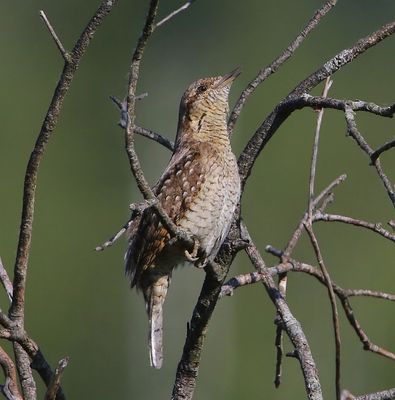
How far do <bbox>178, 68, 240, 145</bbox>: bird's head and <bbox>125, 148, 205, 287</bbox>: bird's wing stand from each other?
1.05 feet

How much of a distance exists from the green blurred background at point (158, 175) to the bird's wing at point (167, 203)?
9.10 metres

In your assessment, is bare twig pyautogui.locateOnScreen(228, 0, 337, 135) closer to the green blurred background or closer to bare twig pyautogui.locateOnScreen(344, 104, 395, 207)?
bare twig pyautogui.locateOnScreen(344, 104, 395, 207)

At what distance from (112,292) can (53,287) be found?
1226mm

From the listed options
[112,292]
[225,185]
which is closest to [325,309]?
[112,292]

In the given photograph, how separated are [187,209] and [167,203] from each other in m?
0.09

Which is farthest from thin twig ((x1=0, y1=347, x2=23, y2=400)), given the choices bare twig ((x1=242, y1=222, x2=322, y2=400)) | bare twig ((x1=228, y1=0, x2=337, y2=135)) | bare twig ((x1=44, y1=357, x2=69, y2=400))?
bare twig ((x1=228, y1=0, x2=337, y2=135))

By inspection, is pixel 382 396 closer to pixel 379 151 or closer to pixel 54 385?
pixel 379 151

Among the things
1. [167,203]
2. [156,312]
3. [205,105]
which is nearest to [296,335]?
[167,203]

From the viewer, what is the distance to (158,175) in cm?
1706

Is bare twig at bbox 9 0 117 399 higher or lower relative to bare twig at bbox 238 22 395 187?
lower

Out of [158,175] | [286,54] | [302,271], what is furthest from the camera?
[158,175]

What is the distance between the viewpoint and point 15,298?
2838mm

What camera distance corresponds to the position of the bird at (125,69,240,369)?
401cm

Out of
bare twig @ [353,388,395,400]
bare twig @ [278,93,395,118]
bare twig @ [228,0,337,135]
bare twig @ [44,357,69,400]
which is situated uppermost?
bare twig @ [228,0,337,135]
